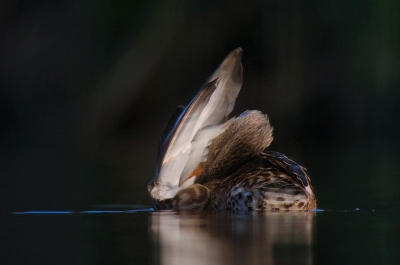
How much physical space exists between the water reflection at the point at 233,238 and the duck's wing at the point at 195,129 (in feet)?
0.74

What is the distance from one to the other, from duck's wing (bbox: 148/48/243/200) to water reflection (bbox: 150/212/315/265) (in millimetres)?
227

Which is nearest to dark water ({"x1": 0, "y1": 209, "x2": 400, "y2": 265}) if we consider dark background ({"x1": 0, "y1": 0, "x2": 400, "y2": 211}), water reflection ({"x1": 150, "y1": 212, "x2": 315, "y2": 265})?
water reflection ({"x1": 150, "y1": 212, "x2": 315, "y2": 265})

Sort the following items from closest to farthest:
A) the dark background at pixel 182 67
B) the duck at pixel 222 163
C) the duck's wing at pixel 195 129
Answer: the duck's wing at pixel 195 129
the duck at pixel 222 163
the dark background at pixel 182 67

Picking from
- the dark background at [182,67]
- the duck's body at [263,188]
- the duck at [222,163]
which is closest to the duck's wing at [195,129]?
the duck at [222,163]

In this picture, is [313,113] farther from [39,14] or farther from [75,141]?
[39,14]

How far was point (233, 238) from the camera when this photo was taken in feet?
12.6

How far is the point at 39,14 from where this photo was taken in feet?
39.7

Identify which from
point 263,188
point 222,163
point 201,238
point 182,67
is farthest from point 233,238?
point 182,67

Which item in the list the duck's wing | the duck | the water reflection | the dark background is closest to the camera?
the water reflection

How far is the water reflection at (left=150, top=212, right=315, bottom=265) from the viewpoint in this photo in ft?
10.7

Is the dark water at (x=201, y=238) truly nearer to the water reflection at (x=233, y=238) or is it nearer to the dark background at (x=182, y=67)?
the water reflection at (x=233, y=238)

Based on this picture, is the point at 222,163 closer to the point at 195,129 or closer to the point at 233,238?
the point at 195,129

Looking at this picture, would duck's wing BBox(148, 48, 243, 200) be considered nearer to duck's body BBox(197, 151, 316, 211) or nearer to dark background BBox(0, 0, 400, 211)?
duck's body BBox(197, 151, 316, 211)

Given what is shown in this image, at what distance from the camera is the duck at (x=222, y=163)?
5.12 m
